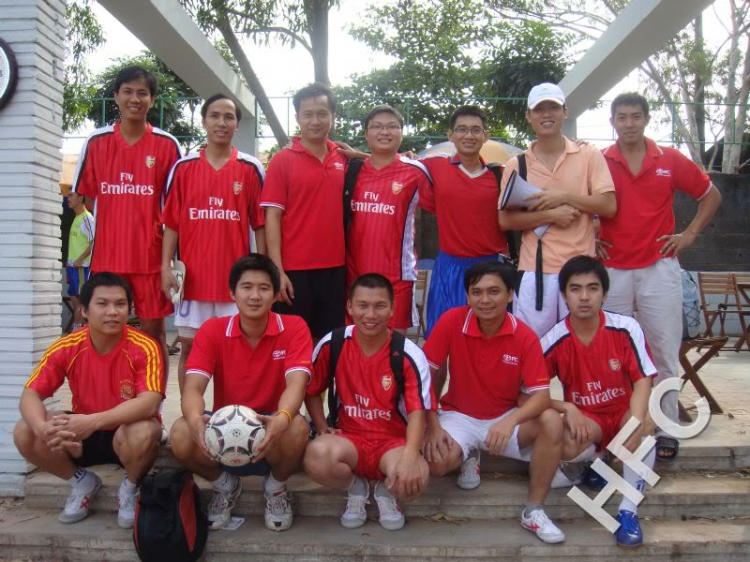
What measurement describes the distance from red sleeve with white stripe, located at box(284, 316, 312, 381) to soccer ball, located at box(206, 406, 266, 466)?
41cm

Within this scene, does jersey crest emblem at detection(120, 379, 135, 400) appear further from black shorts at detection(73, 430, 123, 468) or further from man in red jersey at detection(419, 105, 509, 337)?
man in red jersey at detection(419, 105, 509, 337)

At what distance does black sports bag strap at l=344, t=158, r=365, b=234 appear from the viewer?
4.12m

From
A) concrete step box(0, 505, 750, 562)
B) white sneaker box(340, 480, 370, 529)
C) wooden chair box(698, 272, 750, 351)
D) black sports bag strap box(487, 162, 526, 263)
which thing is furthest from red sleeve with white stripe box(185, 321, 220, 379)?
wooden chair box(698, 272, 750, 351)

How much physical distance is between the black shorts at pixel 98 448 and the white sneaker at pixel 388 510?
1407mm

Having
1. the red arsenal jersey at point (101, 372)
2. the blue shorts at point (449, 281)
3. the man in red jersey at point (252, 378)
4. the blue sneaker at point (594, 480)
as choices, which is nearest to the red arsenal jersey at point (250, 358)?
the man in red jersey at point (252, 378)

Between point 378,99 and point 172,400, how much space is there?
38.5ft

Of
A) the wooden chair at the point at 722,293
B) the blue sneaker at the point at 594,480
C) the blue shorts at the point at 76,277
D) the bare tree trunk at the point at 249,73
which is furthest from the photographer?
the bare tree trunk at the point at 249,73

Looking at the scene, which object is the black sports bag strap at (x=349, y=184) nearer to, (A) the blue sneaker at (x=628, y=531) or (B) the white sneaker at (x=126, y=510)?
(B) the white sneaker at (x=126, y=510)

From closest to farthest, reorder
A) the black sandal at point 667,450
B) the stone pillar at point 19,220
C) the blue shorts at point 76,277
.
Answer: the stone pillar at point 19,220, the black sandal at point 667,450, the blue shorts at point 76,277

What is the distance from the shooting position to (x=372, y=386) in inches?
139

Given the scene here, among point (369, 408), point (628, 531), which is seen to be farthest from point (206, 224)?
point (628, 531)

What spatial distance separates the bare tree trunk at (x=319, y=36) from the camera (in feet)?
30.5

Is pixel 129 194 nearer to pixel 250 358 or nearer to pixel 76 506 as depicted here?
pixel 250 358

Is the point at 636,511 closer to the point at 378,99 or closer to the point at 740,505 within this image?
the point at 740,505
